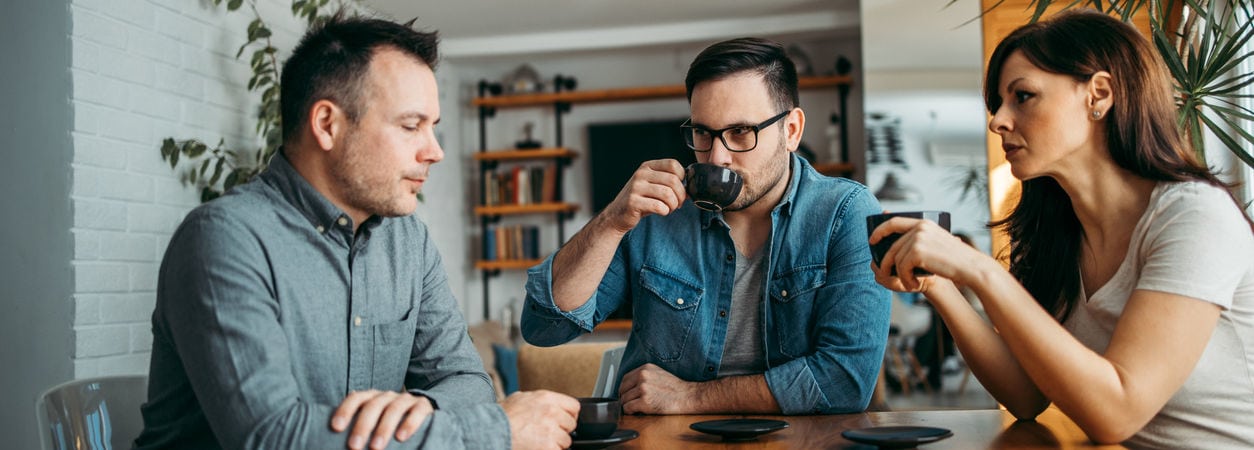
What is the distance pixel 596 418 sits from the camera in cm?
119

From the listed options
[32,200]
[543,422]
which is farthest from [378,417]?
[32,200]

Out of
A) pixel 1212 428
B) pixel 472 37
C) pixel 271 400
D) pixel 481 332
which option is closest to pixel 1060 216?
pixel 1212 428

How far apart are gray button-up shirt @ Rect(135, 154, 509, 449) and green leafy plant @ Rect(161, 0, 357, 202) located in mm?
1914

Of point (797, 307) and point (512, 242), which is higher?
point (512, 242)

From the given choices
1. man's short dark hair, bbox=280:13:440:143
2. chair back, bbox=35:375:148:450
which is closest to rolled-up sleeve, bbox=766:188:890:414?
man's short dark hair, bbox=280:13:440:143

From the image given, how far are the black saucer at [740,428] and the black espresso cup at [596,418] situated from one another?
13 centimetres

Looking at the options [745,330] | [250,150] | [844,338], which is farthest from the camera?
[250,150]

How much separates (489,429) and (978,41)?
468 centimetres

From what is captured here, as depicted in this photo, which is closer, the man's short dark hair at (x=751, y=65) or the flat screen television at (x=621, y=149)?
the man's short dark hair at (x=751, y=65)

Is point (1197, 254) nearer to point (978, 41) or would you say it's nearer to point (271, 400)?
point (271, 400)

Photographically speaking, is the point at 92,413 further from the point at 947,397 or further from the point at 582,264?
the point at 947,397

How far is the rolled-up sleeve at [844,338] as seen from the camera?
1570 mm

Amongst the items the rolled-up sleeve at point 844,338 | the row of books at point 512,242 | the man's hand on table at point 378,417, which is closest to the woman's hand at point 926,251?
the rolled-up sleeve at point 844,338

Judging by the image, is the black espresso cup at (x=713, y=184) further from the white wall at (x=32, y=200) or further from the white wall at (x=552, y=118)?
the white wall at (x=552, y=118)
